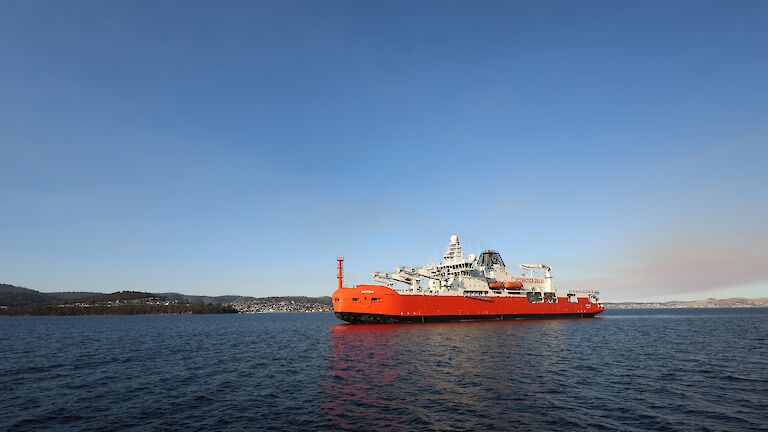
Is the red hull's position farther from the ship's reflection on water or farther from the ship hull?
the ship's reflection on water

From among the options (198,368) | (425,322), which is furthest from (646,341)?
(198,368)

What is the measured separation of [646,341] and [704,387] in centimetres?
3180

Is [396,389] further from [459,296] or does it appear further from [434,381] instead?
[459,296]

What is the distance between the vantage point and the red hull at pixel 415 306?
232ft

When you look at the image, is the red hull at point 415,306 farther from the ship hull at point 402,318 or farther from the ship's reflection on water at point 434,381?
the ship's reflection on water at point 434,381

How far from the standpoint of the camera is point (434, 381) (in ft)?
87.4

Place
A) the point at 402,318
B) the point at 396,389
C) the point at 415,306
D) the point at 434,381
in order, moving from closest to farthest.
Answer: the point at 396,389, the point at 434,381, the point at 402,318, the point at 415,306

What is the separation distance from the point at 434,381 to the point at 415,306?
46973 mm

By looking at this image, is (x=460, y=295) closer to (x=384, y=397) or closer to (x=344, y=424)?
(x=384, y=397)

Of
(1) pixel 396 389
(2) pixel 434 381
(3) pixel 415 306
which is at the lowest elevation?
(2) pixel 434 381

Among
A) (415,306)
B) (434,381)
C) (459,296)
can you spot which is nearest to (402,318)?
(415,306)

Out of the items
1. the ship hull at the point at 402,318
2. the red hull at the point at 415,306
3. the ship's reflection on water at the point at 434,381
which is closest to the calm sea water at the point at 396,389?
the ship's reflection on water at the point at 434,381

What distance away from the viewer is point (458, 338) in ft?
172


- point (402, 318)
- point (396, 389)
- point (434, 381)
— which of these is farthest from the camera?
point (402, 318)
